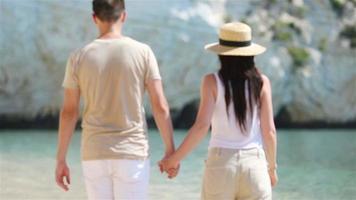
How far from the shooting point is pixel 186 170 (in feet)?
48.1

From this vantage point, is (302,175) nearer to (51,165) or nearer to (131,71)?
(51,165)

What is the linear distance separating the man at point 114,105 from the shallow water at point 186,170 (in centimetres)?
622

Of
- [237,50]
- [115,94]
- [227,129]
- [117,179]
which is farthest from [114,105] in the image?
[237,50]

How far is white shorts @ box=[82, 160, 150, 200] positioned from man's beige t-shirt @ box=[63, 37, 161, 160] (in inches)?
1.6

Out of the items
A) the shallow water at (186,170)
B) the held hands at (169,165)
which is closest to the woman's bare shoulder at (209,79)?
the held hands at (169,165)

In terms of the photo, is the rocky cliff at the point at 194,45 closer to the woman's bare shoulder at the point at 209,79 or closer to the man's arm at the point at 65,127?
the man's arm at the point at 65,127

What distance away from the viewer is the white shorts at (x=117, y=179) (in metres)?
4.52

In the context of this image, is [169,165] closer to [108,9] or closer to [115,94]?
[115,94]

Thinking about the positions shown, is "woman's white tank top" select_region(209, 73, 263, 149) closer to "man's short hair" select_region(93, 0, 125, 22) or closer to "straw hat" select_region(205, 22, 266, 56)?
"straw hat" select_region(205, 22, 266, 56)

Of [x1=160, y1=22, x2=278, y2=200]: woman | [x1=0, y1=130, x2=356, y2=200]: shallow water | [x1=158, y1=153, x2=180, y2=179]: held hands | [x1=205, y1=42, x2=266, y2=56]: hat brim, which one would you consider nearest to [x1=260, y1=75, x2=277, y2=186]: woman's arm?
[x1=160, y1=22, x2=278, y2=200]: woman

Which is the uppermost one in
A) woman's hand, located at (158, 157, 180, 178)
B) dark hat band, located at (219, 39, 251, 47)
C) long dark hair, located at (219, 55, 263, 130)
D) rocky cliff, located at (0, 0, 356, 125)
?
dark hat band, located at (219, 39, 251, 47)

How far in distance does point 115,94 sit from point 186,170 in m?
10.2

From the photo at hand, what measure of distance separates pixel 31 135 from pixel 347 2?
537 inches

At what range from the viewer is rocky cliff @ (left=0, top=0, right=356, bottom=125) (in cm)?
2725
